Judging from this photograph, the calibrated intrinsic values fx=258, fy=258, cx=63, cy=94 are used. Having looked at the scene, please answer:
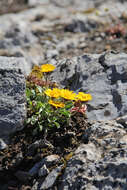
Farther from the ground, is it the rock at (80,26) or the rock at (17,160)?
the rock at (80,26)

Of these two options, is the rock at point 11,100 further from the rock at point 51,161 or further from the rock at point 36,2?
the rock at point 36,2

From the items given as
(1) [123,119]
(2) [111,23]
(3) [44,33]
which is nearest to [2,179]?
(1) [123,119]

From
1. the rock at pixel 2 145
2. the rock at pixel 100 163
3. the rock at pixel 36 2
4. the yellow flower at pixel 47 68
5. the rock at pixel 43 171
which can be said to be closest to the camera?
the rock at pixel 100 163

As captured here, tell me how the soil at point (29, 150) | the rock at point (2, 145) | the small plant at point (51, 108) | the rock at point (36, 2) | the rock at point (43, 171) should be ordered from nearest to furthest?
the rock at point (43, 171) → the soil at point (29, 150) → the rock at point (2, 145) → the small plant at point (51, 108) → the rock at point (36, 2)

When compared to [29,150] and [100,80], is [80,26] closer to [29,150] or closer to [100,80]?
[100,80]

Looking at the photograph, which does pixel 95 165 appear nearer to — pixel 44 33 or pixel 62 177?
pixel 62 177

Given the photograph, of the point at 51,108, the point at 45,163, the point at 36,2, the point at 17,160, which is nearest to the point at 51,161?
the point at 45,163

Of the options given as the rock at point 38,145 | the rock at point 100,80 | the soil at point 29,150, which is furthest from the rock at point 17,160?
the rock at point 100,80
